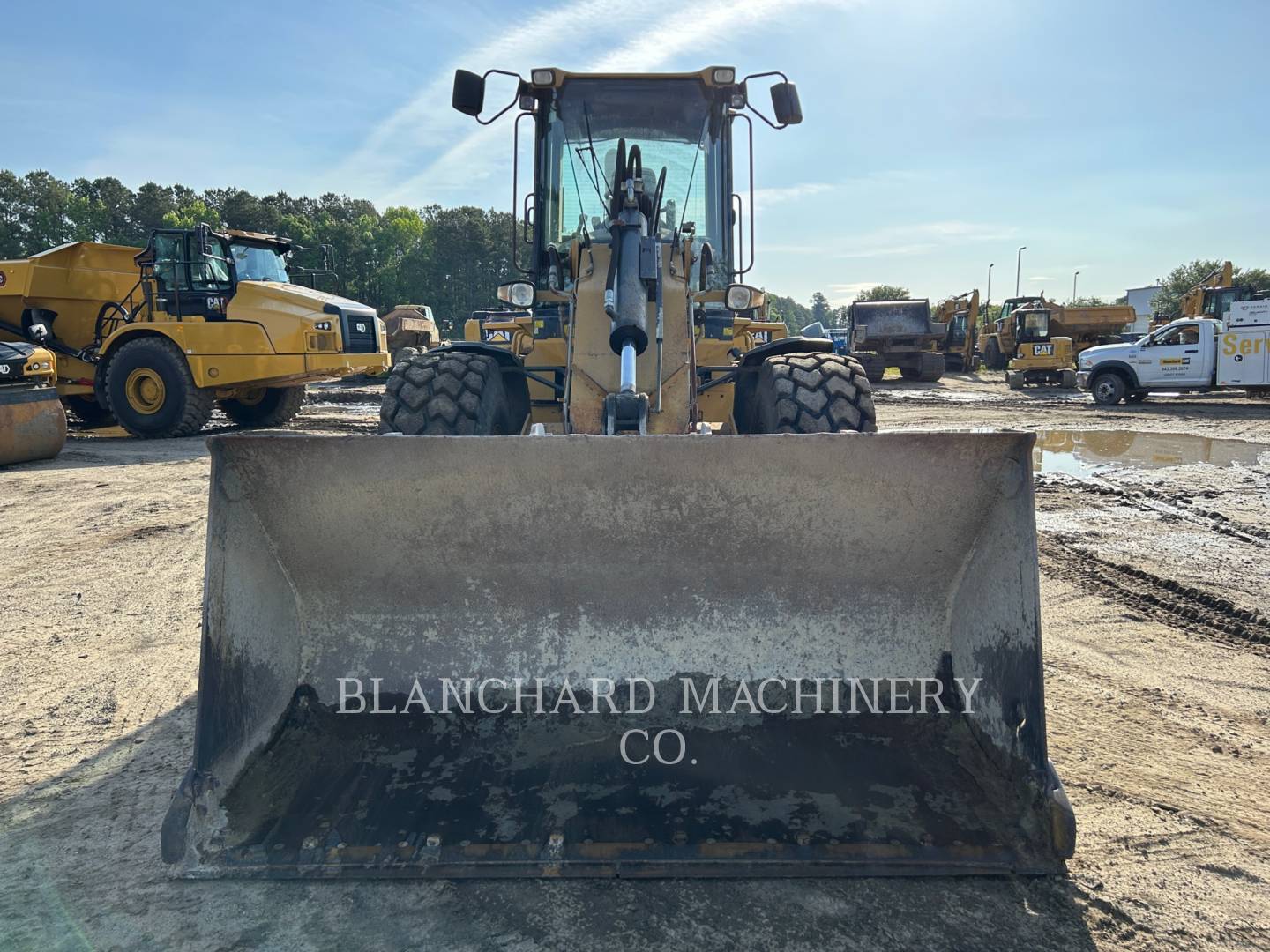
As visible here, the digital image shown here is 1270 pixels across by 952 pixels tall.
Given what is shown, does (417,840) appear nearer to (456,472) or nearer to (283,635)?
(283,635)

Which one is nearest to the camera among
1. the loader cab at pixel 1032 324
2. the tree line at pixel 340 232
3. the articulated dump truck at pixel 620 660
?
the articulated dump truck at pixel 620 660

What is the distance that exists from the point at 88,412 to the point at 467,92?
449 inches

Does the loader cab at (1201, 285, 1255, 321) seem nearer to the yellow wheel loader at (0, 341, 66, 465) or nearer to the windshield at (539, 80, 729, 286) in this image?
the windshield at (539, 80, 729, 286)

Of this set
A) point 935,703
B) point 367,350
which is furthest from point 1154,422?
point 935,703

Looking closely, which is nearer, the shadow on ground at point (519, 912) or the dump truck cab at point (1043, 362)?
the shadow on ground at point (519, 912)

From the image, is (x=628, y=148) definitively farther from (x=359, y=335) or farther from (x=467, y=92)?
(x=359, y=335)

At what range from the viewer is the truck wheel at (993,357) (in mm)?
29078

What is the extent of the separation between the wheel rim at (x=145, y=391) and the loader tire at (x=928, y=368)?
20.3 metres

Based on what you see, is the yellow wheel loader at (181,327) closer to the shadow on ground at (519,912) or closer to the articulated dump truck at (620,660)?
the articulated dump truck at (620,660)

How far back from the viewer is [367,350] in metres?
12.1

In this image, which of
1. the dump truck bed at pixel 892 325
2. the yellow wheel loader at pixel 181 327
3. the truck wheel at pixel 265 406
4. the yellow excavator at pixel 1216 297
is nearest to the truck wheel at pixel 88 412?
the yellow wheel loader at pixel 181 327

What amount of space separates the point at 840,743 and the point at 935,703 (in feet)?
1.13

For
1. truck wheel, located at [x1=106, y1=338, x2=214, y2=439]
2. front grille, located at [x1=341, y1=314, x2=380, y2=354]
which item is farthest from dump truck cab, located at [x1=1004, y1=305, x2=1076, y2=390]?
truck wheel, located at [x1=106, y1=338, x2=214, y2=439]

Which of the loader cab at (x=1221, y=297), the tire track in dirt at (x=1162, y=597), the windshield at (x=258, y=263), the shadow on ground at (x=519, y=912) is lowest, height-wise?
the shadow on ground at (x=519, y=912)
